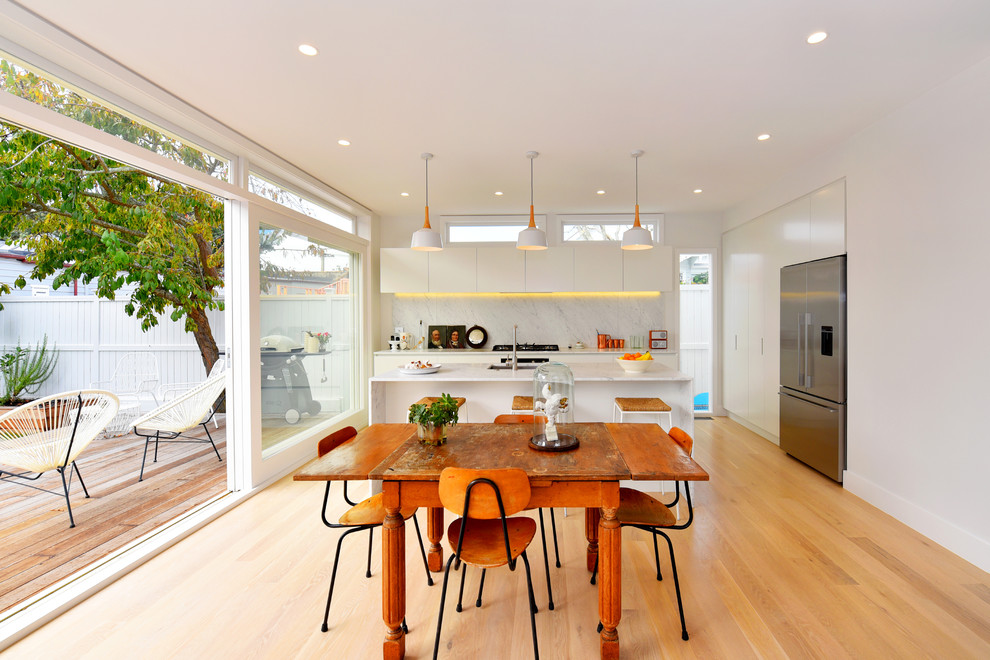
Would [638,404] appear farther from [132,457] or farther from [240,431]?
[132,457]

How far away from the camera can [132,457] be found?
427cm

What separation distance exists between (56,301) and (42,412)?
3648 millimetres

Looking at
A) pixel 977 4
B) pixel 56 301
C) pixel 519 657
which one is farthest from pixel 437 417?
pixel 56 301

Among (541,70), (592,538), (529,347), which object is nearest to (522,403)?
(592,538)

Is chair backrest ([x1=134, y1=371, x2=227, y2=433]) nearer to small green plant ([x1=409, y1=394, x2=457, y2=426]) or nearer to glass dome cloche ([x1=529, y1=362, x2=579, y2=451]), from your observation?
small green plant ([x1=409, y1=394, x2=457, y2=426])

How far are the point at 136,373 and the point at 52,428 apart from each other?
112 inches

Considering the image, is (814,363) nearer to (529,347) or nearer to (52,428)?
(529,347)

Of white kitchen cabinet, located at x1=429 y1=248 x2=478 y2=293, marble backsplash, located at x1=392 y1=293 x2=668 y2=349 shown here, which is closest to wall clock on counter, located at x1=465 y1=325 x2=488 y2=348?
marble backsplash, located at x1=392 y1=293 x2=668 y2=349

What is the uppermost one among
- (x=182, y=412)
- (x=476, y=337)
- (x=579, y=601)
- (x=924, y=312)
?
(x=924, y=312)

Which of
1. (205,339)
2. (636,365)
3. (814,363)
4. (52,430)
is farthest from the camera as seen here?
(205,339)

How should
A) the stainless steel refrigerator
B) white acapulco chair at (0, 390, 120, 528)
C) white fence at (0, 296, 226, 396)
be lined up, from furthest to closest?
white fence at (0, 296, 226, 396)
the stainless steel refrigerator
white acapulco chair at (0, 390, 120, 528)

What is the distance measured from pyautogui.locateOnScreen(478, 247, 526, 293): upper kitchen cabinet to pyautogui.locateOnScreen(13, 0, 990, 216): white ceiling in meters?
1.79

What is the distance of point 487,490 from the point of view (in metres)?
1.67

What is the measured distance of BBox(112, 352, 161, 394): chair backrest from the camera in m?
5.25
